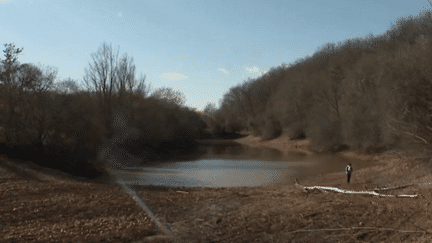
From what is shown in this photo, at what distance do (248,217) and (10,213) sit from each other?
7015mm

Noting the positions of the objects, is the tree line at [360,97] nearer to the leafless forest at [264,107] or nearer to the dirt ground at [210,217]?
the leafless forest at [264,107]

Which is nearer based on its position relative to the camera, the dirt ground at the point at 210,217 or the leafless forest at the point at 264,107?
the dirt ground at the point at 210,217

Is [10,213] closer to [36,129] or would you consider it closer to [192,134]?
[36,129]

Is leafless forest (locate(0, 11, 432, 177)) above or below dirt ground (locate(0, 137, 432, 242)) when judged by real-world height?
above

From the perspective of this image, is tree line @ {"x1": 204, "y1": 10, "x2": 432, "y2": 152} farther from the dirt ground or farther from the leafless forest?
the dirt ground

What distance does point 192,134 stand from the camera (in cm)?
6209

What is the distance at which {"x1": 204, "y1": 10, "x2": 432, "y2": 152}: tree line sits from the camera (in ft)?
68.1

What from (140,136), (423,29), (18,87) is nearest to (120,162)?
(140,136)

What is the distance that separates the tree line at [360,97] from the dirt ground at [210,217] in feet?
36.0

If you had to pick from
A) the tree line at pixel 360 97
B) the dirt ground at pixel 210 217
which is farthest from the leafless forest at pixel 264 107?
the dirt ground at pixel 210 217

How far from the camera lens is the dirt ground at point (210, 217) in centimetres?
714

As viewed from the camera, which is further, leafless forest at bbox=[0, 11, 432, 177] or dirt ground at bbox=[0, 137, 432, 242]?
leafless forest at bbox=[0, 11, 432, 177]

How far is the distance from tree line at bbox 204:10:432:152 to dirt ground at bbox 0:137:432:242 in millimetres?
10984

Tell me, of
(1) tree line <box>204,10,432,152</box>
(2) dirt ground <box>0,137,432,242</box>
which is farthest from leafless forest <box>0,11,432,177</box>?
(2) dirt ground <box>0,137,432,242</box>
